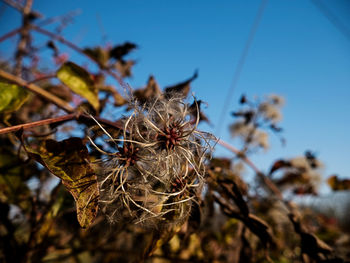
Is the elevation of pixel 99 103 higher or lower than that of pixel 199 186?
higher

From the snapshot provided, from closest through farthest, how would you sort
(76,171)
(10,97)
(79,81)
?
(76,171), (10,97), (79,81)

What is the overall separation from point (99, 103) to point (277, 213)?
5.44ft

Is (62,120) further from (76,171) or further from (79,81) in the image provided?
(79,81)

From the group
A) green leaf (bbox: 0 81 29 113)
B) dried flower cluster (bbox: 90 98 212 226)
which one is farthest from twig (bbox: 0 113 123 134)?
green leaf (bbox: 0 81 29 113)

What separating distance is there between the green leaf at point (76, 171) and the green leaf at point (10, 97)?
0.19 metres

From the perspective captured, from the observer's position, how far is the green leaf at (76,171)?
44 cm

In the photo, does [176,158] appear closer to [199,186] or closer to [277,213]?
[199,186]

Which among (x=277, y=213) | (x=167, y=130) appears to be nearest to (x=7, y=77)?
(x=167, y=130)

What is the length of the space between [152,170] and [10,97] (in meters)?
0.41

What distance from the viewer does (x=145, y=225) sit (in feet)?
1.80

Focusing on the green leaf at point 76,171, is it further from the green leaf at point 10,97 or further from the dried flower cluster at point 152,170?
the green leaf at point 10,97

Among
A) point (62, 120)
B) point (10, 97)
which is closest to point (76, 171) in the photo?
point (62, 120)

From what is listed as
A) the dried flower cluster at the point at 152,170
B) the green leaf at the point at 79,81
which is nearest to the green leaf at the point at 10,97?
the green leaf at the point at 79,81

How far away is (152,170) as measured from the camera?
0.54m
